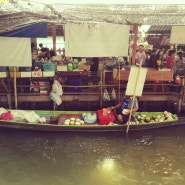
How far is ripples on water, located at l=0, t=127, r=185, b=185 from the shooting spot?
8.45 meters

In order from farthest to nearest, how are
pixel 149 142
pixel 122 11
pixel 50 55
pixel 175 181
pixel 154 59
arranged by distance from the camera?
1. pixel 50 55
2. pixel 154 59
3. pixel 149 142
4. pixel 122 11
5. pixel 175 181

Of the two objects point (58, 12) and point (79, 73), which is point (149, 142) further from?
point (58, 12)

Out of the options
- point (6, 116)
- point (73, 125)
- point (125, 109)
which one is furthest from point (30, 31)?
point (125, 109)

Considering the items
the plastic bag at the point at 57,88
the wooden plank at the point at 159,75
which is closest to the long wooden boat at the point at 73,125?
the plastic bag at the point at 57,88

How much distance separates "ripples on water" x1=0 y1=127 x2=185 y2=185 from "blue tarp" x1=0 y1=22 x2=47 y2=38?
13.6 ft

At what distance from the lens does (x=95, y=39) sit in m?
11.3

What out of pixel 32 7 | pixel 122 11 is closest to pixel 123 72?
pixel 122 11

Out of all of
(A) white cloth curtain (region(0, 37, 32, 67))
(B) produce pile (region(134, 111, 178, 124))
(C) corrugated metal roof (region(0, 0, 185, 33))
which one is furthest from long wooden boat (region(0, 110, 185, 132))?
(C) corrugated metal roof (region(0, 0, 185, 33))

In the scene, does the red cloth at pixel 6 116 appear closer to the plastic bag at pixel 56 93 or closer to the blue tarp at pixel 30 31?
the plastic bag at pixel 56 93

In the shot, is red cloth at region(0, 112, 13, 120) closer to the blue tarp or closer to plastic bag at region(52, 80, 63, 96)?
plastic bag at region(52, 80, 63, 96)

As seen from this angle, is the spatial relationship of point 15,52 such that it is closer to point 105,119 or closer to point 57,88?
point 57,88

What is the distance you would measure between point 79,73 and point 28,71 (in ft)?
8.43

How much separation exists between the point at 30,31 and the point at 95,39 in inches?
108

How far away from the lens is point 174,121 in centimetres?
1174
